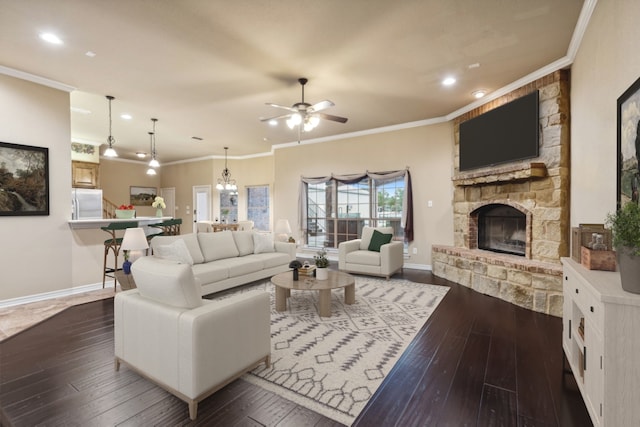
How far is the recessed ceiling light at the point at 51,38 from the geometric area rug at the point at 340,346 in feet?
12.6

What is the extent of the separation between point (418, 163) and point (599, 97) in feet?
11.8

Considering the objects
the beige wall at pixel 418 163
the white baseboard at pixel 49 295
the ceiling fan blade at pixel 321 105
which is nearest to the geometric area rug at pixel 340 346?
the beige wall at pixel 418 163

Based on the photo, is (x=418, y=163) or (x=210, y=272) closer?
(x=210, y=272)

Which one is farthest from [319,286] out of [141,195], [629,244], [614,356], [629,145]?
[141,195]

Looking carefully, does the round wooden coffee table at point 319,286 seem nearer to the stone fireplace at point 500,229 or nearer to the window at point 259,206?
the stone fireplace at point 500,229

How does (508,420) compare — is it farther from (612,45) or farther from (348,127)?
(348,127)

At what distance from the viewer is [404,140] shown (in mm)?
6500

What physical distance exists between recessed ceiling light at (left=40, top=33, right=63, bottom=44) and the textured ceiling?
71 mm

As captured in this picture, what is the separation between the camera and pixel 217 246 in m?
4.89

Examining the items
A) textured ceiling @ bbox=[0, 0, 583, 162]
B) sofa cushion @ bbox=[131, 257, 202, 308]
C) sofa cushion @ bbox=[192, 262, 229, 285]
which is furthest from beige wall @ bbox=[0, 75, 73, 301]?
sofa cushion @ bbox=[131, 257, 202, 308]

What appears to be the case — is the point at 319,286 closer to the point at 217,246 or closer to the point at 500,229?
the point at 217,246

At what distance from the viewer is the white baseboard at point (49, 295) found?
394 centimetres

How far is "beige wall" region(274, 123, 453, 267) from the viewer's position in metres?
6.02

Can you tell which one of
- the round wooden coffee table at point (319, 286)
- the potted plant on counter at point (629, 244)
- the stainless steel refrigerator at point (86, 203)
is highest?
the stainless steel refrigerator at point (86, 203)
